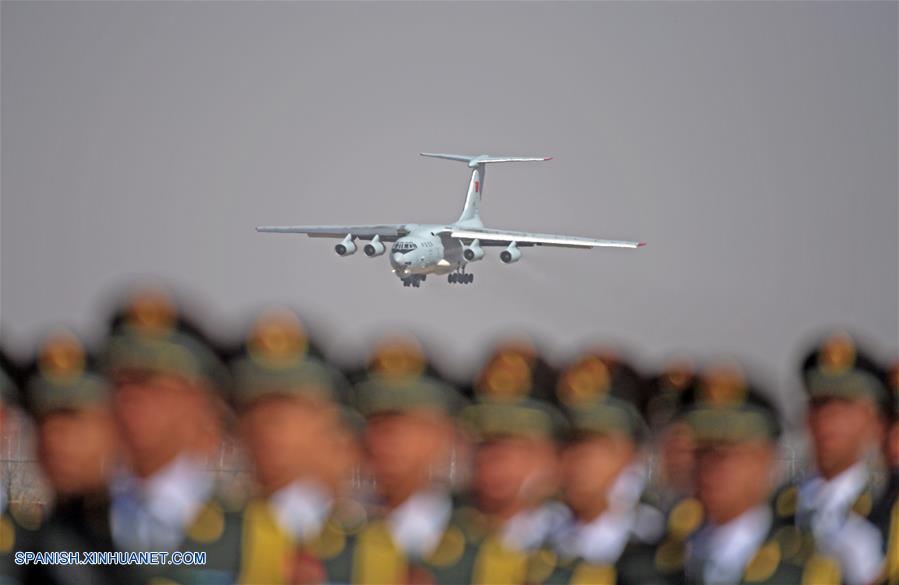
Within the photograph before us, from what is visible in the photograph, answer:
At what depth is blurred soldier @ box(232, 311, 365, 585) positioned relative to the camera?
20.4 feet

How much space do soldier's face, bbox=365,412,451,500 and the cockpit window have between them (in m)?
54.8

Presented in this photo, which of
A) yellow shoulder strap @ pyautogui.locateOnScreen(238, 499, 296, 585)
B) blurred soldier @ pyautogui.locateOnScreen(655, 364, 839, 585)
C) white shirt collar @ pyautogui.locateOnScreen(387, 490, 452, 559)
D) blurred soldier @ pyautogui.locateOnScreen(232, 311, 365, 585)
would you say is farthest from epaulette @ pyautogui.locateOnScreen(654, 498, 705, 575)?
yellow shoulder strap @ pyautogui.locateOnScreen(238, 499, 296, 585)

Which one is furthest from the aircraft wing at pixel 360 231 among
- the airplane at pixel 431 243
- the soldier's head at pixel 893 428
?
the soldier's head at pixel 893 428

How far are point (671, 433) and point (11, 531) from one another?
9.70 ft

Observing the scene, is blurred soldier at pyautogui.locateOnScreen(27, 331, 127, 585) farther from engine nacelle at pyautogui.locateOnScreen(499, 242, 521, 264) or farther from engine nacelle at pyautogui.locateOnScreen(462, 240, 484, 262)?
engine nacelle at pyautogui.locateOnScreen(462, 240, 484, 262)

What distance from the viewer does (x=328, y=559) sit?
258 inches

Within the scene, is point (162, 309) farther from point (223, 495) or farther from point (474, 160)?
point (474, 160)

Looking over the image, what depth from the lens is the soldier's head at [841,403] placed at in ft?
24.5

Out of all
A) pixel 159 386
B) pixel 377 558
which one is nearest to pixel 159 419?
pixel 159 386

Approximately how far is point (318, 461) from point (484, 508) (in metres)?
0.93

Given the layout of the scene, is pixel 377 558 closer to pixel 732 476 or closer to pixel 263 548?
pixel 263 548

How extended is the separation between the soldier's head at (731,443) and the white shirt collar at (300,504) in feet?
6.30

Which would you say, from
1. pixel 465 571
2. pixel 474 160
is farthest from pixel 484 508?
pixel 474 160

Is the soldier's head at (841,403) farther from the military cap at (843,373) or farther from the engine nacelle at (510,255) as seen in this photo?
the engine nacelle at (510,255)
